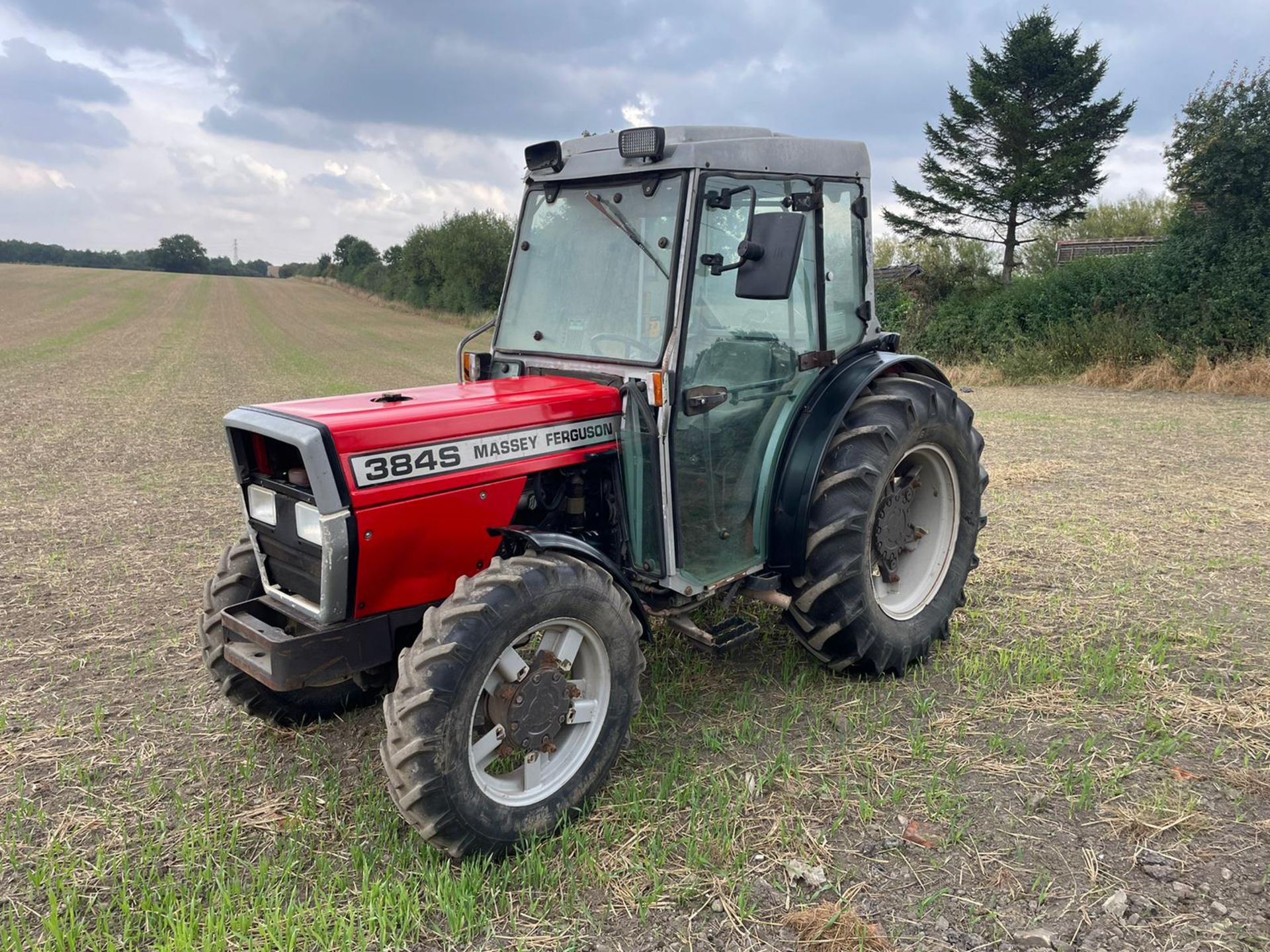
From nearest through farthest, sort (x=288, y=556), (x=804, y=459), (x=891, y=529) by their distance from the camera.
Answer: (x=288, y=556) → (x=804, y=459) → (x=891, y=529)

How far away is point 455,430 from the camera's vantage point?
301 centimetres

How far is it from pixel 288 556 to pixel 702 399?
161 cm

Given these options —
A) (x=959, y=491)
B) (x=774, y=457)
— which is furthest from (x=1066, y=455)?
(x=774, y=457)

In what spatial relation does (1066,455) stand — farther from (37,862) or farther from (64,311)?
(64,311)

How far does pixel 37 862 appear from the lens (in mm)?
2832

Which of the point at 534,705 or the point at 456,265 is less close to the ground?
the point at 456,265

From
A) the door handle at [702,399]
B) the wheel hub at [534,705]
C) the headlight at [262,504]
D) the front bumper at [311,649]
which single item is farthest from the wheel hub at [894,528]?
the headlight at [262,504]

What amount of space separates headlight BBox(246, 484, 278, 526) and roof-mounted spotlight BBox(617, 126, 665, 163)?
180cm

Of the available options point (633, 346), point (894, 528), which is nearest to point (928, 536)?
point (894, 528)

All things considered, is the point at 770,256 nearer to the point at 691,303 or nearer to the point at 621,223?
the point at 691,303

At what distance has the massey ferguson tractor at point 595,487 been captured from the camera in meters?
2.80

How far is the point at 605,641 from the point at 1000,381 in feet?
51.8

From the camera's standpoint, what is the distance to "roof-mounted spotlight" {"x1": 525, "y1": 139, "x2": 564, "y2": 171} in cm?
362

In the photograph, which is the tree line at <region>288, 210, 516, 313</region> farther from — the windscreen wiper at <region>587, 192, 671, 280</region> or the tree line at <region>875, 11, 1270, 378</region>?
the windscreen wiper at <region>587, 192, 671, 280</region>
